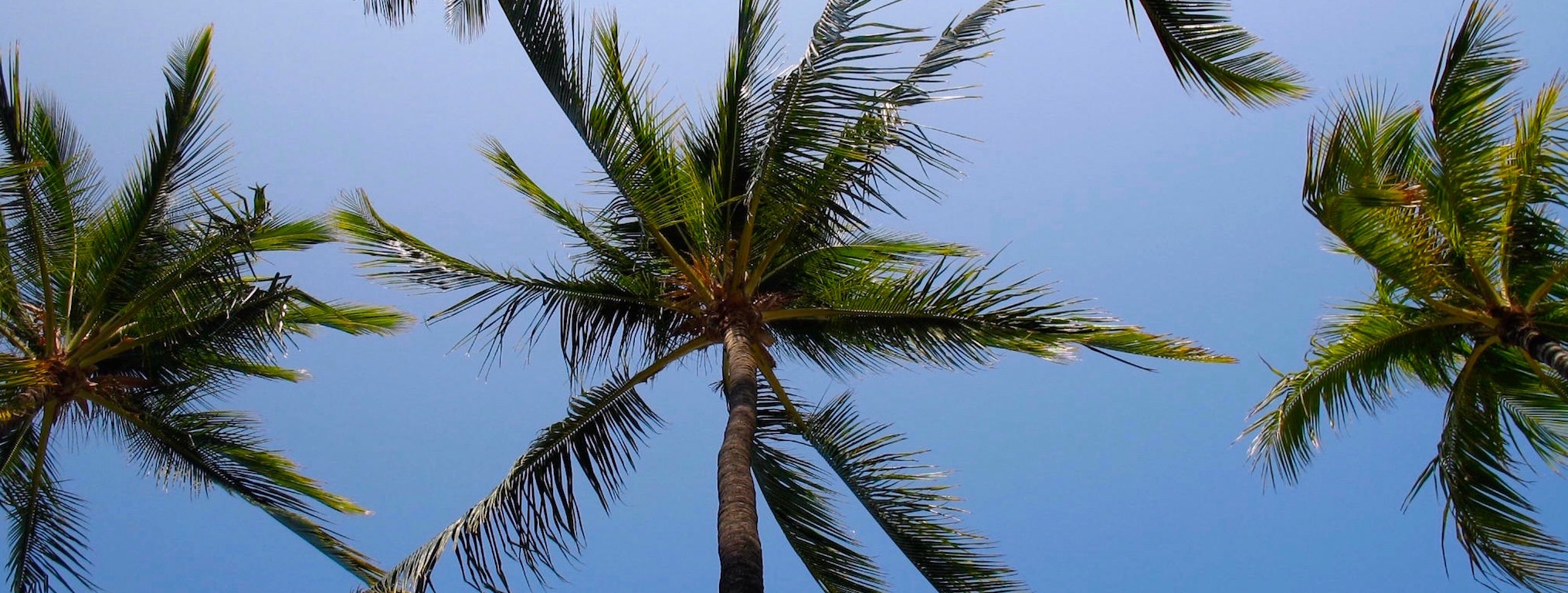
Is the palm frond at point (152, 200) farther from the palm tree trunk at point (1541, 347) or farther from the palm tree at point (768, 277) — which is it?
the palm tree trunk at point (1541, 347)

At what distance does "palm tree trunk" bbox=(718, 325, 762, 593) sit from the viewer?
577 cm

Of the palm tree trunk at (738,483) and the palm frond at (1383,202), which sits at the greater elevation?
the palm frond at (1383,202)

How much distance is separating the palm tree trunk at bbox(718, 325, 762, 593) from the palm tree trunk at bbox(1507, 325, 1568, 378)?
633cm

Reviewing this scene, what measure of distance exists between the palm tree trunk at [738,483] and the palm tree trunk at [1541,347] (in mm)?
6328

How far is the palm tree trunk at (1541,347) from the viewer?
27.5ft

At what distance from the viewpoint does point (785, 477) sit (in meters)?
8.54

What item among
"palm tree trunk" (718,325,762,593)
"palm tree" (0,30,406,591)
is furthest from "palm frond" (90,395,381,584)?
"palm tree trunk" (718,325,762,593)

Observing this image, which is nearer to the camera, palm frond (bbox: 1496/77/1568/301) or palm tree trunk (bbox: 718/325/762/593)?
palm tree trunk (bbox: 718/325/762/593)

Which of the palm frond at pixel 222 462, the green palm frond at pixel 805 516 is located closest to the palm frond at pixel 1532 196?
the green palm frond at pixel 805 516

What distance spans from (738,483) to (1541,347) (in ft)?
22.6

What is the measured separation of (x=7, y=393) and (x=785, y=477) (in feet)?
20.6

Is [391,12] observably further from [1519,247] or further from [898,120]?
[1519,247]

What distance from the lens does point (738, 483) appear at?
264 inches

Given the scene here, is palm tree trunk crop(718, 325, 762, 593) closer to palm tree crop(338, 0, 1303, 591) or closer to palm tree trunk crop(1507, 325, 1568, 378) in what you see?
palm tree crop(338, 0, 1303, 591)
